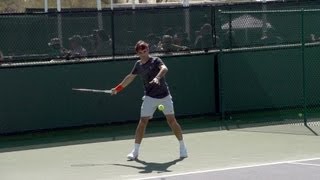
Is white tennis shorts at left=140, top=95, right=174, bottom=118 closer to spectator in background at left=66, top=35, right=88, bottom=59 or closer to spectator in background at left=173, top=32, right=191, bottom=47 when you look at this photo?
spectator in background at left=66, top=35, right=88, bottom=59

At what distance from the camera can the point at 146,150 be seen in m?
12.2

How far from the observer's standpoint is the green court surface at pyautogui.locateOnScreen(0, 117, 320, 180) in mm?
10469

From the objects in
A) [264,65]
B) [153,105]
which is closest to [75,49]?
[153,105]

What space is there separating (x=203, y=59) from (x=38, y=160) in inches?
203

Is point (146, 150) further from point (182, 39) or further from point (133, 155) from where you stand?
point (182, 39)

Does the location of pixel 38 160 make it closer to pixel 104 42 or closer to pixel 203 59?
pixel 104 42

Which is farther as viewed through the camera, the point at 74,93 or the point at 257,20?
the point at 257,20

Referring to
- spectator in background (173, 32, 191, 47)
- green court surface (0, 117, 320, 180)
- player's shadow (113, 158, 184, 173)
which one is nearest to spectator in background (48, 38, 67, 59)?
green court surface (0, 117, 320, 180)

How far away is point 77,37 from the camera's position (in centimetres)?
1452

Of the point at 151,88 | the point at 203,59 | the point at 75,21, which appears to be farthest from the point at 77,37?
the point at 151,88

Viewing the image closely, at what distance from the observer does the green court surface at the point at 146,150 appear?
10.5 m

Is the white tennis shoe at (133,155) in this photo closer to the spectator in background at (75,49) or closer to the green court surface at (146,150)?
the green court surface at (146,150)

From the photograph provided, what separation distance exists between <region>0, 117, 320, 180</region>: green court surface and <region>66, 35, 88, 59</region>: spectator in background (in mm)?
1492

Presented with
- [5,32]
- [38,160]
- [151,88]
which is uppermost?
[5,32]
